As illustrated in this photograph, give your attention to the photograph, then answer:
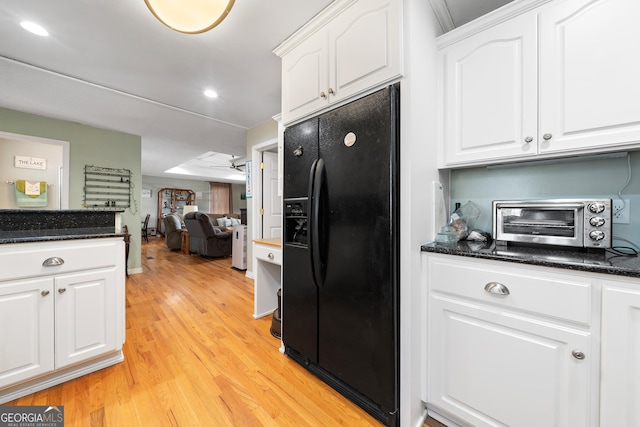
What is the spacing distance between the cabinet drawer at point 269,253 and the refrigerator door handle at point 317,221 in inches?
24.6

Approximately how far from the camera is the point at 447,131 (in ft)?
4.71

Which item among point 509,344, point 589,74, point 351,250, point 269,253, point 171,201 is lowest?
point 509,344

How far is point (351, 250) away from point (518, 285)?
72 centimetres

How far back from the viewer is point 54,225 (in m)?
1.65

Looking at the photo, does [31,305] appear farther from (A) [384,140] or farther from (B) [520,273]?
(B) [520,273]

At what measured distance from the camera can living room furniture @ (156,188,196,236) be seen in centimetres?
938

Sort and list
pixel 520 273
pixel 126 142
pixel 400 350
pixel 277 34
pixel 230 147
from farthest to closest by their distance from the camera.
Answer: pixel 230 147 → pixel 126 142 → pixel 277 34 → pixel 400 350 → pixel 520 273

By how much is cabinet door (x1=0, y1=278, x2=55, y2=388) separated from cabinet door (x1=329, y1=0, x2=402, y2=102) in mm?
2021

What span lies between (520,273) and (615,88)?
86cm

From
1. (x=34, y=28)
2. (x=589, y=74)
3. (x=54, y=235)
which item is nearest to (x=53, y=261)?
(x=54, y=235)

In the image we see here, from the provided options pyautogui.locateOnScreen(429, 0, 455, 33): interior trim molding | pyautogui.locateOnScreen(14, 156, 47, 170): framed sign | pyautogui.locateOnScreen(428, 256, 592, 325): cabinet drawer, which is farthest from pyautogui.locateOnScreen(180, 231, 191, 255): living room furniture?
pyautogui.locateOnScreen(429, 0, 455, 33): interior trim molding

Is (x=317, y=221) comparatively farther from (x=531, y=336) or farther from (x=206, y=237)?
(x=206, y=237)

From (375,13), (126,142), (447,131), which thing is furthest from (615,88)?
(126,142)

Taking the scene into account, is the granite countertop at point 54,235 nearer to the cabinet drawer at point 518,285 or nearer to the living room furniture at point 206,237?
the cabinet drawer at point 518,285
